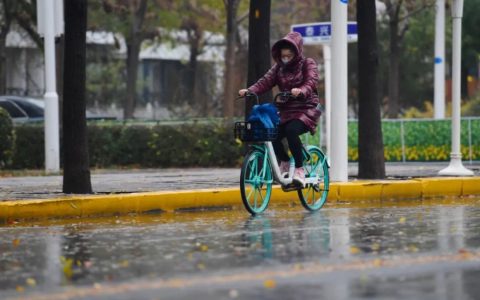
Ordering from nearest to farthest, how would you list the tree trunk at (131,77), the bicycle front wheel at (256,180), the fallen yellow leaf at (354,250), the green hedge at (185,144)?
the fallen yellow leaf at (354,250) → the bicycle front wheel at (256,180) → the green hedge at (185,144) → the tree trunk at (131,77)

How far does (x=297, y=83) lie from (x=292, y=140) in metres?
0.60

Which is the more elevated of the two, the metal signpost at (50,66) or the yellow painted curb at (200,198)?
the metal signpost at (50,66)

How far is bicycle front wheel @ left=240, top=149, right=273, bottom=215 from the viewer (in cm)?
1262

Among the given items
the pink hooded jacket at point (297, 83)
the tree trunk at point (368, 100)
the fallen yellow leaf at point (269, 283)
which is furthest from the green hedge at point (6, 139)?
the fallen yellow leaf at point (269, 283)

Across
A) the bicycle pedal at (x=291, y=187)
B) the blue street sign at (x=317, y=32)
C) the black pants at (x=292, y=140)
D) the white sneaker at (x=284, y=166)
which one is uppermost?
the blue street sign at (x=317, y=32)

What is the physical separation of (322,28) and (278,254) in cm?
1224

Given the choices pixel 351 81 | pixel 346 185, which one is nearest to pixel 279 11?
pixel 351 81

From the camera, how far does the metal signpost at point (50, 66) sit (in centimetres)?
2298

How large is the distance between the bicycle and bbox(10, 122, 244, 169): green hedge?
10868 mm

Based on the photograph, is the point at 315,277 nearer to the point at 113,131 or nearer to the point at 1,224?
the point at 1,224

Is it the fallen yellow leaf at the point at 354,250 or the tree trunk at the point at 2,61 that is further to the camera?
the tree trunk at the point at 2,61

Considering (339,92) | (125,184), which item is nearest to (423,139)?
(339,92)

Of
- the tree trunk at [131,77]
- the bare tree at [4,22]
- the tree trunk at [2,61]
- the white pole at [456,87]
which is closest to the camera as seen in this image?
the white pole at [456,87]

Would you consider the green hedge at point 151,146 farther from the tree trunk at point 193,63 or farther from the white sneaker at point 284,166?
the tree trunk at point 193,63
